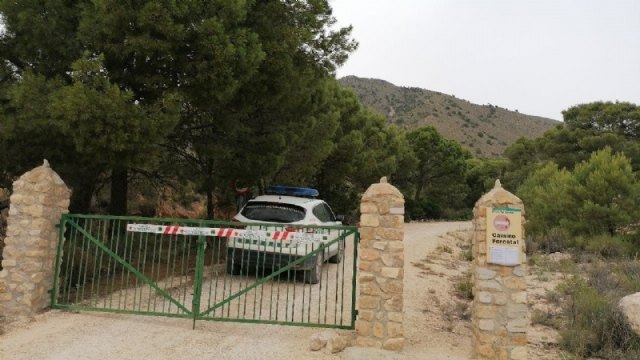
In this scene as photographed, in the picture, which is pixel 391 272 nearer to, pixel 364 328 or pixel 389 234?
pixel 389 234

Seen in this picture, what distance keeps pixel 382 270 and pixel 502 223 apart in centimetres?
166

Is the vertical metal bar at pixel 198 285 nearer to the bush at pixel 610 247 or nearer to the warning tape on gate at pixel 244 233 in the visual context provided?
the warning tape on gate at pixel 244 233

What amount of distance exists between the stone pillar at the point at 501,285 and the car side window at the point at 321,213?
439cm

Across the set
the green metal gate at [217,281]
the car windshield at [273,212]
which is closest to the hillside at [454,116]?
the car windshield at [273,212]

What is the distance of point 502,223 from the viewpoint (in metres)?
5.81

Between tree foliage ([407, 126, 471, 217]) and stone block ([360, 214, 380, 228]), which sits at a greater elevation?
tree foliage ([407, 126, 471, 217])

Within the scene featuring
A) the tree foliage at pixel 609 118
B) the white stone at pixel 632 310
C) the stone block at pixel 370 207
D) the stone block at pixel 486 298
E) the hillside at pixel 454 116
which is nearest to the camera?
the stone block at pixel 486 298

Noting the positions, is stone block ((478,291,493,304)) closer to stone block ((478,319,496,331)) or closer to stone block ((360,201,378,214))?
stone block ((478,319,496,331))

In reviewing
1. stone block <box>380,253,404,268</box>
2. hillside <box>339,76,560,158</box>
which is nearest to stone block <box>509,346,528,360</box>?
stone block <box>380,253,404,268</box>

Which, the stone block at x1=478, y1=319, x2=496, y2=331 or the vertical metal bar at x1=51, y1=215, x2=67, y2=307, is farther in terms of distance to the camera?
the vertical metal bar at x1=51, y1=215, x2=67, y2=307

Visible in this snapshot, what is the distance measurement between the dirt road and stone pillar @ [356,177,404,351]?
27cm

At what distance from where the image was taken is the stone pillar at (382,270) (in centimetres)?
595

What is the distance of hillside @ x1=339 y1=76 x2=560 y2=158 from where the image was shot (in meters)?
70.2

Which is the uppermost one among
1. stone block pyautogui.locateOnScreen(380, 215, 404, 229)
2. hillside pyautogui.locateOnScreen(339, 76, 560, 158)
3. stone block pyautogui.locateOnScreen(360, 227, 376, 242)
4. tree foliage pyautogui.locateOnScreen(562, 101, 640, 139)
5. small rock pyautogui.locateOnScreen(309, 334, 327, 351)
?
hillside pyautogui.locateOnScreen(339, 76, 560, 158)
